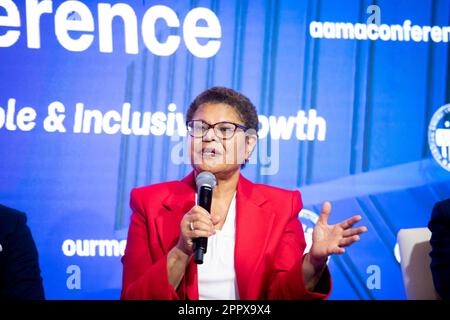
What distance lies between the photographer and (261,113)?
360cm

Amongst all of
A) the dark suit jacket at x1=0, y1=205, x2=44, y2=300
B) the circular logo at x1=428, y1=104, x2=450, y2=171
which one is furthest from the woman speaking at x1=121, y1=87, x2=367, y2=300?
the circular logo at x1=428, y1=104, x2=450, y2=171

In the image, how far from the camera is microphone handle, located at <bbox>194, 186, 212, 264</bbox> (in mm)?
2236

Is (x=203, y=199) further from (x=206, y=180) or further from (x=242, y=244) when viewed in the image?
(x=242, y=244)

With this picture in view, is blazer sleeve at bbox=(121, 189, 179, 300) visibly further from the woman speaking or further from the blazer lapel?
the blazer lapel

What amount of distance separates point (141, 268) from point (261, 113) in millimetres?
1346

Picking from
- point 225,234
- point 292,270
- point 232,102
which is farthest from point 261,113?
point 292,270

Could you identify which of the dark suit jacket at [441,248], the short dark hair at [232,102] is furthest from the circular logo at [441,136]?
the short dark hair at [232,102]

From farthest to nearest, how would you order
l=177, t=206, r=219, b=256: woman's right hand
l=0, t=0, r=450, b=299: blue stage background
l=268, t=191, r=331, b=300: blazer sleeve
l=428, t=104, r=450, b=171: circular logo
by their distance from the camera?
l=428, t=104, r=450, b=171: circular logo
l=0, t=0, r=450, b=299: blue stage background
l=268, t=191, r=331, b=300: blazer sleeve
l=177, t=206, r=219, b=256: woman's right hand

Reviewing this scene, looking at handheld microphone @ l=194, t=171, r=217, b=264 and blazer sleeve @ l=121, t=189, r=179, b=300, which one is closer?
handheld microphone @ l=194, t=171, r=217, b=264

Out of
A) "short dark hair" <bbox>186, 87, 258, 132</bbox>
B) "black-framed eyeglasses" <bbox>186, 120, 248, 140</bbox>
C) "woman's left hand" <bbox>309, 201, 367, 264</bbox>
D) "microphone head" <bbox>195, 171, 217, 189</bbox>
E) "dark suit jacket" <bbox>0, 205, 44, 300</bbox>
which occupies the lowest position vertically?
"dark suit jacket" <bbox>0, 205, 44, 300</bbox>

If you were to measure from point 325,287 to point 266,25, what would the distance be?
173 centimetres

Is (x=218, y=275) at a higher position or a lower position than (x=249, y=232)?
lower

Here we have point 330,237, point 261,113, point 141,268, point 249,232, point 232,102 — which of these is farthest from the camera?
point 261,113

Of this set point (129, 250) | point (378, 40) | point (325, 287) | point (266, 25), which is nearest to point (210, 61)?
point (266, 25)
